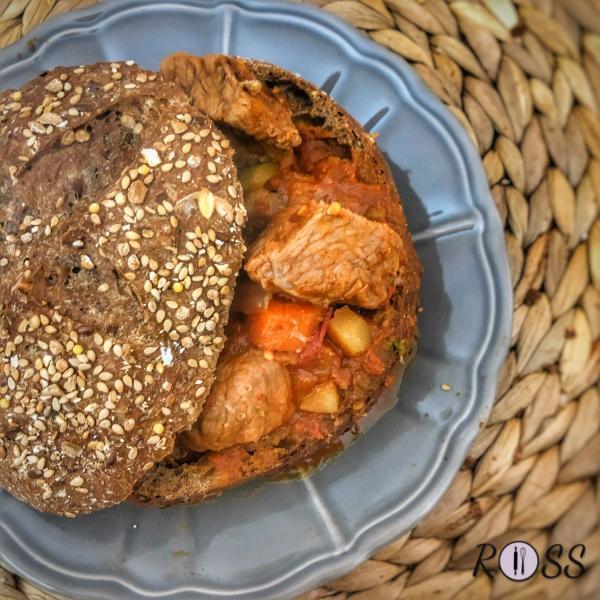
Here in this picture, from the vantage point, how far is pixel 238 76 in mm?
2141

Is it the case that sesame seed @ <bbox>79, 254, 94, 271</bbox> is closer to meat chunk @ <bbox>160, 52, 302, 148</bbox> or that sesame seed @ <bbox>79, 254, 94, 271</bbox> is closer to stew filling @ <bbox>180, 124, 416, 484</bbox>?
stew filling @ <bbox>180, 124, 416, 484</bbox>

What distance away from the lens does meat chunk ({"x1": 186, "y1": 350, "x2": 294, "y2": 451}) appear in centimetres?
206

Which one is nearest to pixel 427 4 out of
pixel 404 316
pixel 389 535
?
pixel 404 316

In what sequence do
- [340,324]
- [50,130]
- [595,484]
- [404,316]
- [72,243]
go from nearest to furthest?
[72,243] < [50,130] < [340,324] < [404,316] < [595,484]

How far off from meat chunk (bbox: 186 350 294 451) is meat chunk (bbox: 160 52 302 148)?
0.68 m

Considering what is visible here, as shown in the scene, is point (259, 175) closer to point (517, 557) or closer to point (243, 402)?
point (243, 402)

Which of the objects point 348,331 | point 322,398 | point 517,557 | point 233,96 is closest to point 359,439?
point 322,398

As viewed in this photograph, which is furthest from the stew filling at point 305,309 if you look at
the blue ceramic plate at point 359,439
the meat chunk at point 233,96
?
the blue ceramic plate at point 359,439

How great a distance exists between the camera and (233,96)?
207 cm

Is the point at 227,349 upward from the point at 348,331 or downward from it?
downward

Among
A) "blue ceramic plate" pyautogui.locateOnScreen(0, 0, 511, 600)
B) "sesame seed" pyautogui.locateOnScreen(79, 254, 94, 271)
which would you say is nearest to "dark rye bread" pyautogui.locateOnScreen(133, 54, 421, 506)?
"blue ceramic plate" pyautogui.locateOnScreen(0, 0, 511, 600)

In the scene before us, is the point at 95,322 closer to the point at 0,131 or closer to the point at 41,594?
the point at 0,131

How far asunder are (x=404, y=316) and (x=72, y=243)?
1107 mm

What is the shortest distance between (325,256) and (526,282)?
118 cm
